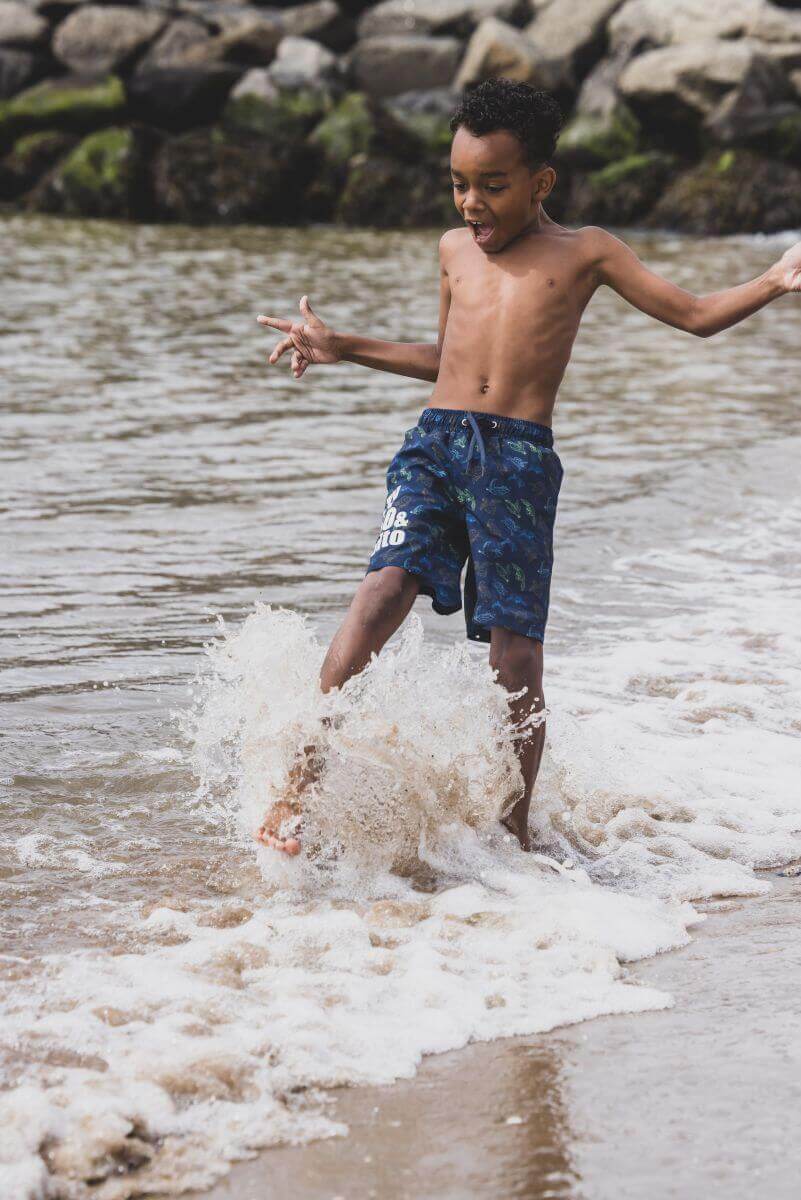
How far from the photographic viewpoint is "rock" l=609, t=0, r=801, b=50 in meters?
24.8

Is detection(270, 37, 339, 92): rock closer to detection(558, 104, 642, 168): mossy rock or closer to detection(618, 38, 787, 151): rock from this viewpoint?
detection(558, 104, 642, 168): mossy rock

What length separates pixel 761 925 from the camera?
371 centimetres

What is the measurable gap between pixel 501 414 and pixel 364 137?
2143cm

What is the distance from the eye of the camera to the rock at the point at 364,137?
24.4 meters

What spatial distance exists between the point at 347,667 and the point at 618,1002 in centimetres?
110

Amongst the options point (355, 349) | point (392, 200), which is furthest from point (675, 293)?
point (392, 200)

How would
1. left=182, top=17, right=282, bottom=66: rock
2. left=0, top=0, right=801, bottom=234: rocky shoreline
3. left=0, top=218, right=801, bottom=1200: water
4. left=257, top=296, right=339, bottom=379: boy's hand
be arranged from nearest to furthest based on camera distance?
left=0, top=218, right=801, bottom=1200: water
left=257, top=296, right=339, bottom=379: boy's hand
left=0, top=0, right=801, bottom=234: rocky shoreline
left=182, top=17, right=282, bottom=66: rock

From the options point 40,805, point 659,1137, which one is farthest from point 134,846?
point 659,1137

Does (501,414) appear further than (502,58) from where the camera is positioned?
No

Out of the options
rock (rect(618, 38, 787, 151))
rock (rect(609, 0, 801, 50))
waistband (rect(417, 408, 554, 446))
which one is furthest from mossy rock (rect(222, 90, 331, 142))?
waistband (rect(417, 408, 554, 446))

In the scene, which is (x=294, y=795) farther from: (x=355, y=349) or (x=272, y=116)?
(x=272, y=116)

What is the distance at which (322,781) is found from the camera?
3.92 m

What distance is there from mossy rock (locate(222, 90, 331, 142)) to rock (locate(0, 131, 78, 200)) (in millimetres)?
2495

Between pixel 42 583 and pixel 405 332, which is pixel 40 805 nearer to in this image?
pixel 42 583
